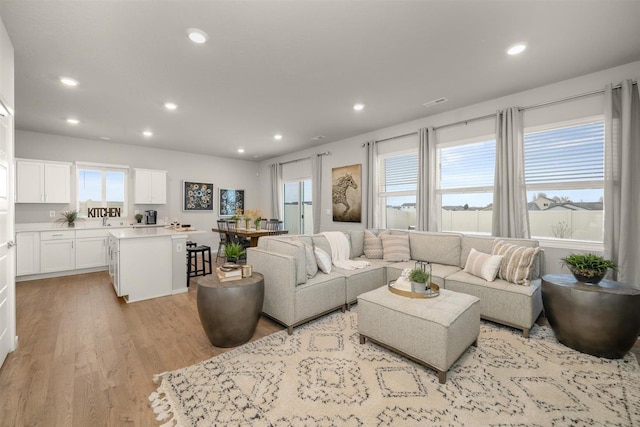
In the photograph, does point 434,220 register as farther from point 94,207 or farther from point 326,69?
point 94,207

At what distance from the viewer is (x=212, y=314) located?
7.89 ft

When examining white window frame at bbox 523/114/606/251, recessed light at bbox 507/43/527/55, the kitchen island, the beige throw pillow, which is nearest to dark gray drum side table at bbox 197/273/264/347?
the kitchen island

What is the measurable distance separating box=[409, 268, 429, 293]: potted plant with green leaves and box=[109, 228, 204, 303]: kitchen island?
3.35m

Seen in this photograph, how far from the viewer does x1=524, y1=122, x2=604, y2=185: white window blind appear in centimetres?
319

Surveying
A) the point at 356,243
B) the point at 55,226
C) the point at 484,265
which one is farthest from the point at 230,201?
the point at 484,265

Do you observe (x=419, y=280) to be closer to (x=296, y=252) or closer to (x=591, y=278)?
(x=296, y=252)

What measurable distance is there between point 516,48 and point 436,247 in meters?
2.48

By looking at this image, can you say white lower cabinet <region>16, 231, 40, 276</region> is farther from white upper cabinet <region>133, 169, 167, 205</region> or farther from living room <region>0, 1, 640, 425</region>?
white upper cabinet <region>133, 169, 167, 205</region>

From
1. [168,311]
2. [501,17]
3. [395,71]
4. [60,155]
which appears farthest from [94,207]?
[501,17]

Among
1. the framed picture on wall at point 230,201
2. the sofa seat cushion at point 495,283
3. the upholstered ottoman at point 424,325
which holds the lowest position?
the upholstered ottoman at point 424,325

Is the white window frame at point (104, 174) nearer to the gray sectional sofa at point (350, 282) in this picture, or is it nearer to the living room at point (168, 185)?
the living room at point (168, 185)

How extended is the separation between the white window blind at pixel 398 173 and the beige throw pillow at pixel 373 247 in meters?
1.24

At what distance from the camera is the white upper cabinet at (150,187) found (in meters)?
6.16

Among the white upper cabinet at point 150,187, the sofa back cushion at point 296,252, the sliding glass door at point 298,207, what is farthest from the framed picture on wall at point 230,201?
the sofa back cushion at point 296,252
